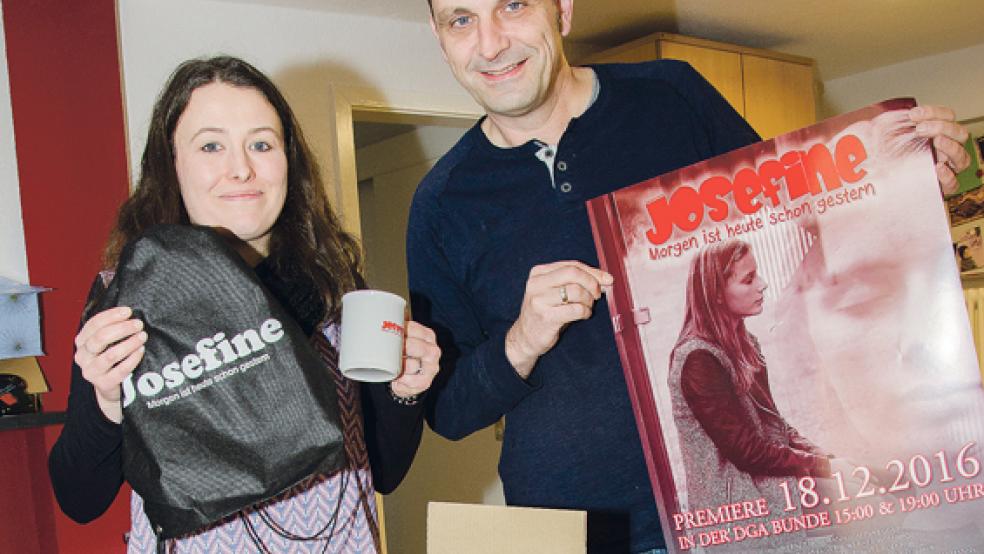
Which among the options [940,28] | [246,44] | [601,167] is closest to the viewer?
[601,167]

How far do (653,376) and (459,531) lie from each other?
28cm

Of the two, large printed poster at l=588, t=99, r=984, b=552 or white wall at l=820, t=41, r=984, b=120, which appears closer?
large printed poster at l=588, t=99, r=984, b=552

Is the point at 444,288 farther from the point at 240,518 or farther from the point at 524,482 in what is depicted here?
the point at 240,518

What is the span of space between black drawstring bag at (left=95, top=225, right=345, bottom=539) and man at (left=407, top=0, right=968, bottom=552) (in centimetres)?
32

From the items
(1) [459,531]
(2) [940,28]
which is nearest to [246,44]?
(1) [459,531]

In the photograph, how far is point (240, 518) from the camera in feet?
3.51

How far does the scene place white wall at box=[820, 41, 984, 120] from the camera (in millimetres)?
5273

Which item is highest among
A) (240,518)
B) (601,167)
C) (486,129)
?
(486,129)

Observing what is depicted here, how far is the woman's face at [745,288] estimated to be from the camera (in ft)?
3.16

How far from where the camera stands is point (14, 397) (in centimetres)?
264

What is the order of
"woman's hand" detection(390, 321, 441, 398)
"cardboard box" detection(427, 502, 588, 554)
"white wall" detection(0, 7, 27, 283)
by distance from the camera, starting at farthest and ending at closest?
1. "white wall" detection(0, 7, 27, 283)
2. "woman's hand" detection(390, 321, 441, 398)
3. "cardboard box" detection(427, 502, 588, 554)

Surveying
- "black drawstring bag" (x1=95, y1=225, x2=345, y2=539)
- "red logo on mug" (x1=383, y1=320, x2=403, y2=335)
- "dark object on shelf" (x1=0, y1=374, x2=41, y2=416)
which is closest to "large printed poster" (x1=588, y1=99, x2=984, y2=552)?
"red logo on mug" (x1=383, y1=320, x2=403, y2=335)

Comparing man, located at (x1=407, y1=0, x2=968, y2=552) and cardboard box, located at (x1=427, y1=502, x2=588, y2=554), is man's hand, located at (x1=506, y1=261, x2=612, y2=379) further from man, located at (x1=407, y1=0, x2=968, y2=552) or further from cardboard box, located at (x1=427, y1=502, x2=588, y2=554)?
cardboard box, located at (x1=427, y1=502, x2=588, y2=554)

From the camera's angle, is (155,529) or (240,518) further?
(240,518)
